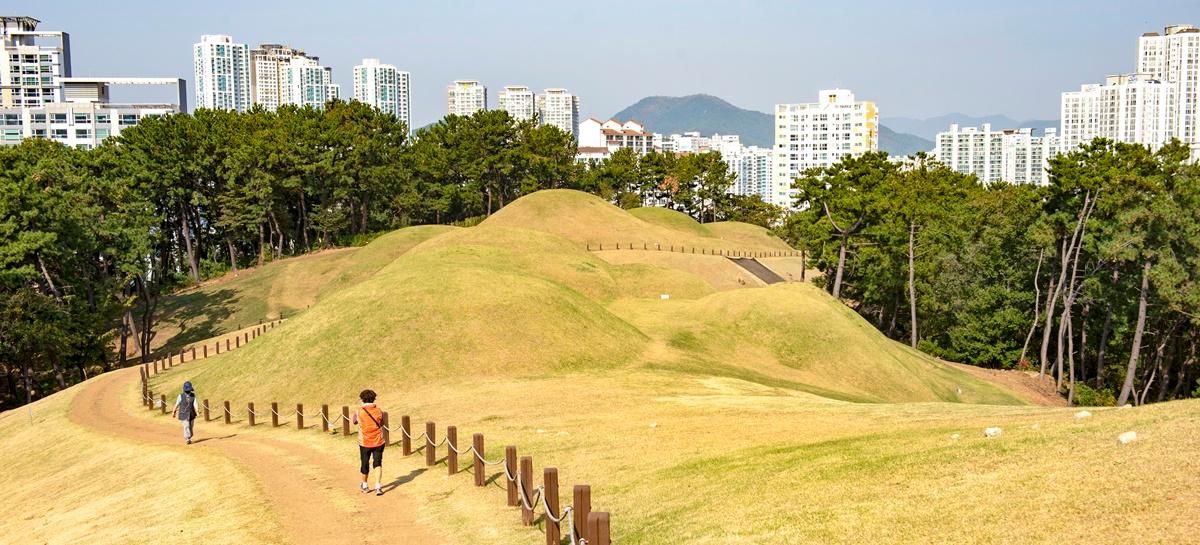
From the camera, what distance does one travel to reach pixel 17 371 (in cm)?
7088

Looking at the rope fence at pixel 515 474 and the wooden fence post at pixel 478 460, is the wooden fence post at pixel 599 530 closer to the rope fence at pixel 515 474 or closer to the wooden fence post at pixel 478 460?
the rope fence at pixel 515 474

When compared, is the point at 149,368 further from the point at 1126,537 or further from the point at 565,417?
the point at 1126,537

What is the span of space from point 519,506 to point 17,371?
64.3 meters

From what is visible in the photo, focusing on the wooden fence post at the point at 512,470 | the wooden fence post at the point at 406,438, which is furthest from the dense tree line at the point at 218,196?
the wooden fence post at the point at 512,470

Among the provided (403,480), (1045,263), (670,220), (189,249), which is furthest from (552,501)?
(670,220)

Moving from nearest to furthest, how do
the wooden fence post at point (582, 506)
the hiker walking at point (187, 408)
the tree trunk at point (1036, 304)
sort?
the wooden fence post at point (582, 506), the hiker walking at point (187, 408), the tree trunk at point (1036, 304)

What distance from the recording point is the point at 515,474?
23.1 meters

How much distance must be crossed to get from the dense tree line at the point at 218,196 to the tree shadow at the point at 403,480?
48229mm

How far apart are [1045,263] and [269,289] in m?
79.3

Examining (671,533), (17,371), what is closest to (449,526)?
(671,533)

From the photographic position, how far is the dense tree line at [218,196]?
A: 6906 cm

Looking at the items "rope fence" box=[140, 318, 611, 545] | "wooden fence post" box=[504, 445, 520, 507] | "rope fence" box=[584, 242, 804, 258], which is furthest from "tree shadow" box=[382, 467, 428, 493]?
"rope fence" box=[584, 242, 804, 258]

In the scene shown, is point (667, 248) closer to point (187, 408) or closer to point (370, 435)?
point (187, 408)

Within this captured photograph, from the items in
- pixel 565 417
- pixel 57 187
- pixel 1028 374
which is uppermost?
pixel 57 187
